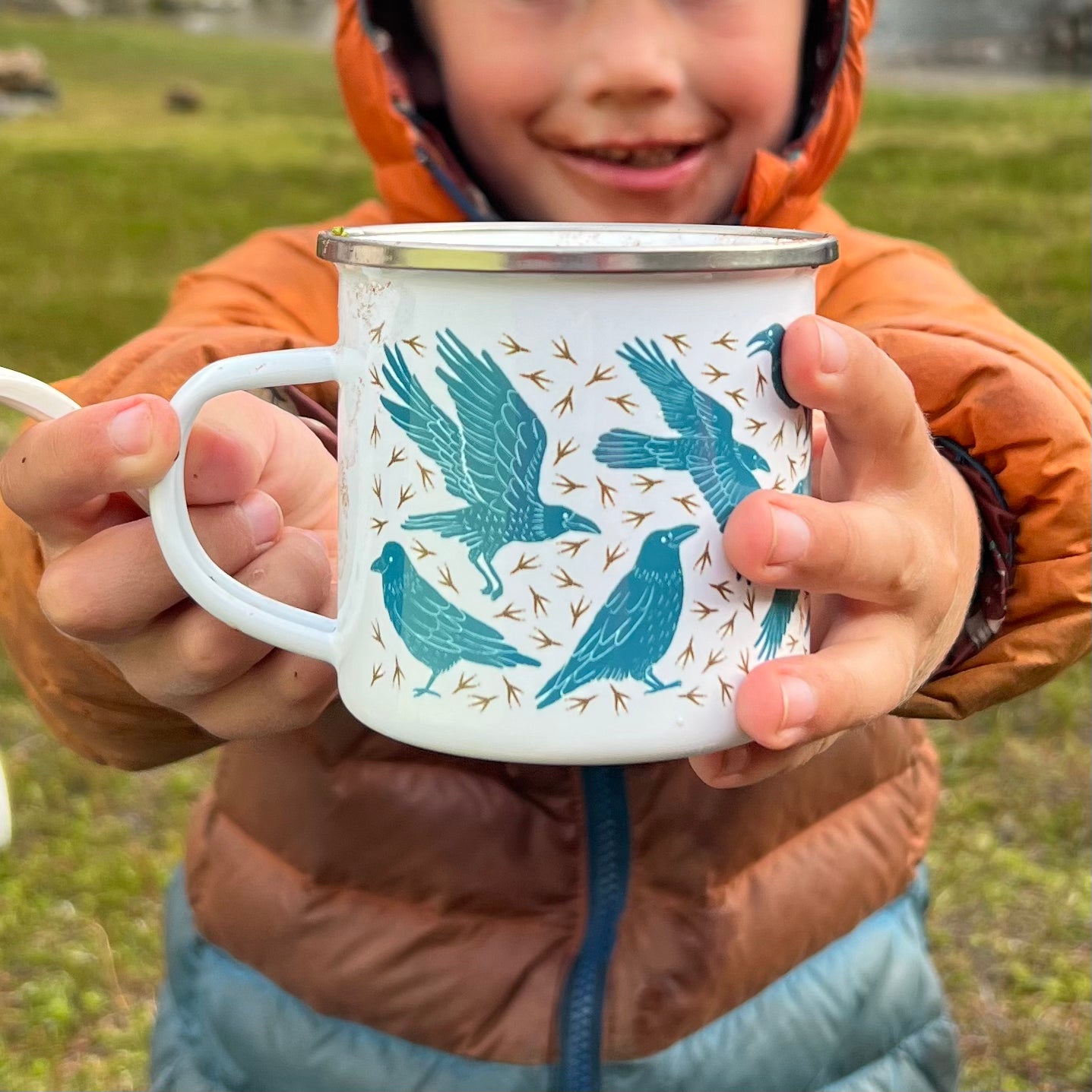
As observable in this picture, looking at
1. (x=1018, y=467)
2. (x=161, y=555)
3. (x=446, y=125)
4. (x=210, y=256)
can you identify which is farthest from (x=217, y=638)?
(x=210, y=256)

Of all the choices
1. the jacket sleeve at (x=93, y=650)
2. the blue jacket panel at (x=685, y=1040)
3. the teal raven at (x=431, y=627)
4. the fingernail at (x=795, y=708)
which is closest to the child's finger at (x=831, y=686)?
the fingernail at (x=795, y=708)

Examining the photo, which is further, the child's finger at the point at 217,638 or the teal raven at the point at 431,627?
the child's finger at the point at 217,638

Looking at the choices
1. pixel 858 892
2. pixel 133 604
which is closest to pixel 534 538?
pixel 133 604

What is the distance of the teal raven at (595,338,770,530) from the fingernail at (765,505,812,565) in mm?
26

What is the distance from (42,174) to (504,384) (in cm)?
678

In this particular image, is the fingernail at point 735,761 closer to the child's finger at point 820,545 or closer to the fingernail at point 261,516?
the child's finger at point 820,545

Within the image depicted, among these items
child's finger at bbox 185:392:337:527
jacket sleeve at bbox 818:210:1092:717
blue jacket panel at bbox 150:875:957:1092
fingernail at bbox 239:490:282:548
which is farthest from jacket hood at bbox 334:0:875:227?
blue jacket panel at bbox 150:875:957:1092

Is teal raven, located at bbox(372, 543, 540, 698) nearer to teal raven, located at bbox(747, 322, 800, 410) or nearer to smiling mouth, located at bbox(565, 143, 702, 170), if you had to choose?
teal raven, located at bbox(747, 322, 800, 410)

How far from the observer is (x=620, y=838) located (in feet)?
3.79

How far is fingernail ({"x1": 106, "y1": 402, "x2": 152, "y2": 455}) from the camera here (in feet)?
2.28

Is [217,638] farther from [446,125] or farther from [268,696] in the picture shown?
[446,125]

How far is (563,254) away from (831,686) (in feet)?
0.88

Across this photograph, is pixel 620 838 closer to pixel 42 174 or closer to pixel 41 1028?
pixel 41 1028

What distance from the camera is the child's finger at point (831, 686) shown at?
2.25 ft
